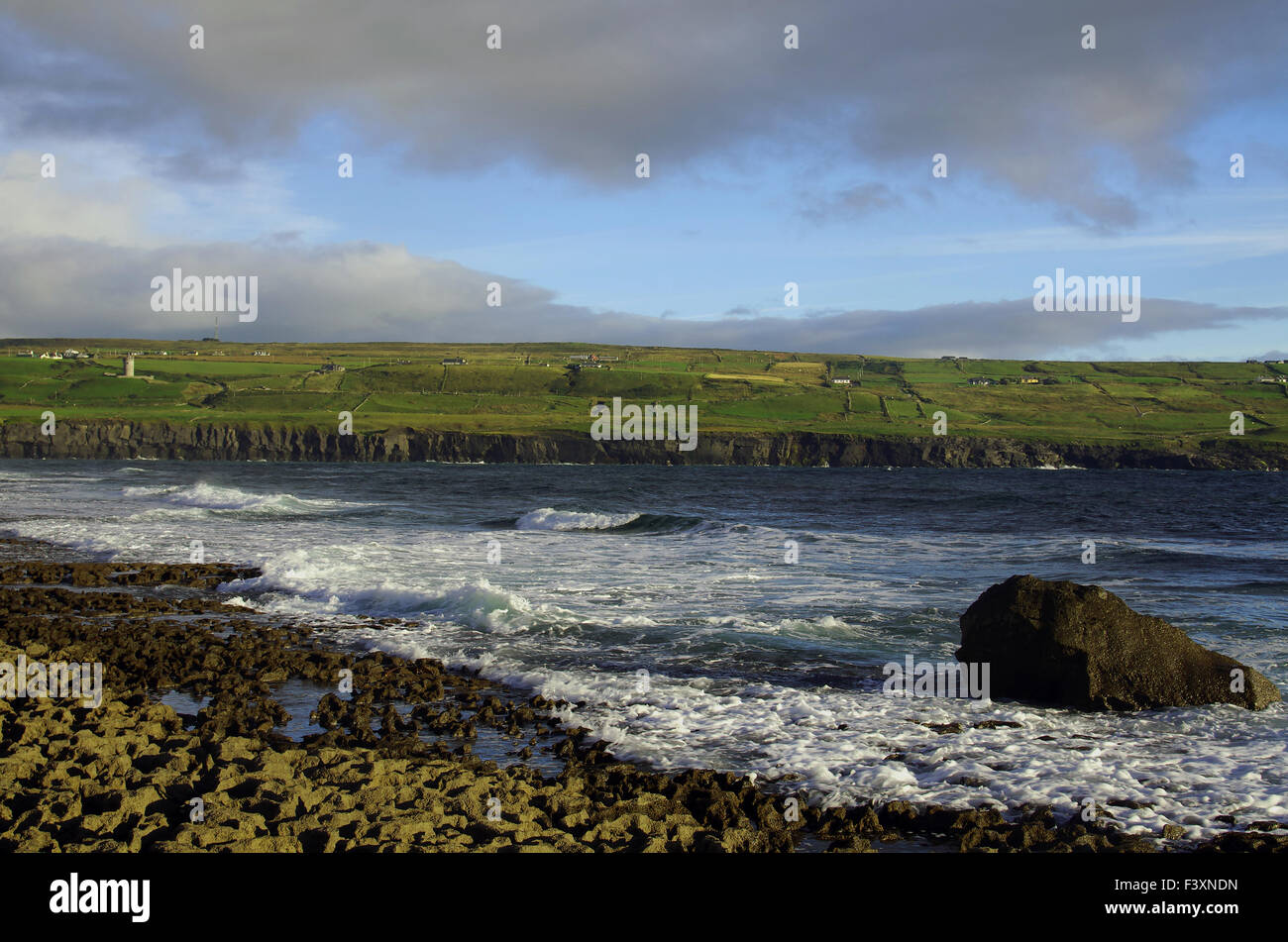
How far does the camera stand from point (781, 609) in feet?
63.6

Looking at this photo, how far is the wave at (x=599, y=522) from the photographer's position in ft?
128

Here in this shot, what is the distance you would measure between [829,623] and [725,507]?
35.6 m

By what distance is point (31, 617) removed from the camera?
A: 18.2 m

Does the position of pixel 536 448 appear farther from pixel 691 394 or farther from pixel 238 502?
pixel 238 502

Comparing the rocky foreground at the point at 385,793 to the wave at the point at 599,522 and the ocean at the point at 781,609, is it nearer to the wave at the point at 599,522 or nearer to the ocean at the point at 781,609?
the ocean at the point at 781,609

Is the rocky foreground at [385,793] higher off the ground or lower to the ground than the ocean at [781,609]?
higher

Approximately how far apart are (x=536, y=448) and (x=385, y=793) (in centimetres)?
12035

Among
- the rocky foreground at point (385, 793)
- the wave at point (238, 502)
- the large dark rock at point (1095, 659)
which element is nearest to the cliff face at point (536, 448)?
the wave at point (238, 502)

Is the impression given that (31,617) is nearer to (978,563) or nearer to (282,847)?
(282,847)

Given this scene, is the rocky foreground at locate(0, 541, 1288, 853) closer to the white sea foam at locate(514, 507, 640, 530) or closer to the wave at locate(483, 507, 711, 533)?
the wave at locate(483, 507, 711, 533)

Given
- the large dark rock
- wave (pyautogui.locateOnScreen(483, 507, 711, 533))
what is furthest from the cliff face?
the large dark rock

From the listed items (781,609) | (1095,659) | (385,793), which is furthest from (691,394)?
(385,793)

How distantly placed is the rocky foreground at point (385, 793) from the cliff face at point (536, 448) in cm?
11372
